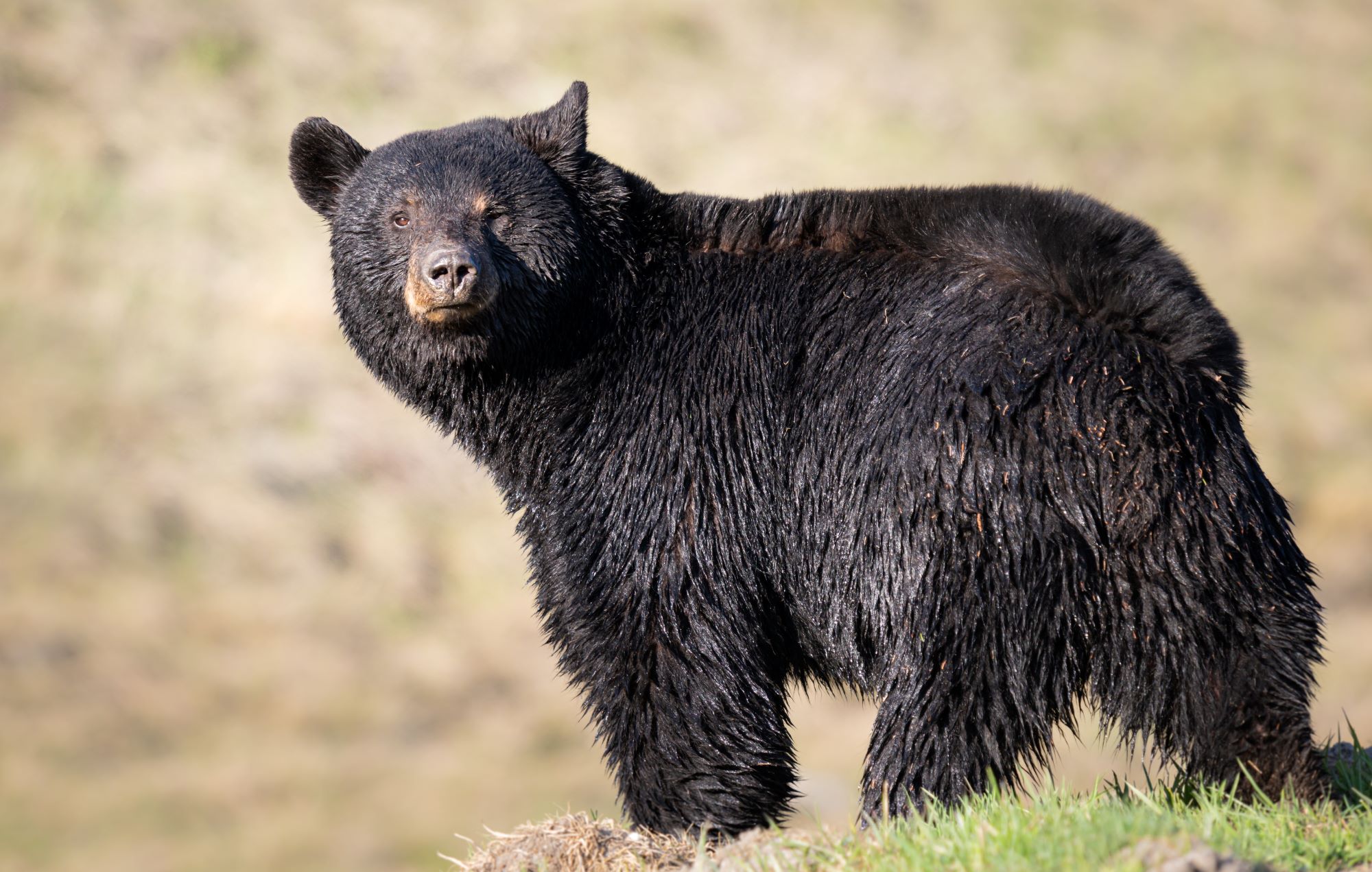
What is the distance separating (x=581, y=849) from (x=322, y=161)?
3747 mm

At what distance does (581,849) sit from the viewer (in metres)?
5.88

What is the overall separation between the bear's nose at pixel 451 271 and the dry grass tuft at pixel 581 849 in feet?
7.96

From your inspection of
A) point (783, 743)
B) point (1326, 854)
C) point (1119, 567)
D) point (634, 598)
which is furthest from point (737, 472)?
point (1326, 854)

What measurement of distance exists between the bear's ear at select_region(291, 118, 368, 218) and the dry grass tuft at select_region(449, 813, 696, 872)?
331 centimetres

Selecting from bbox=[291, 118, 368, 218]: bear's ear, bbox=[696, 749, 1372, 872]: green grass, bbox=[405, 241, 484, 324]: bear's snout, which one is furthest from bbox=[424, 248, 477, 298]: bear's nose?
bbox=[696, 749, 1372, 872]: green grass

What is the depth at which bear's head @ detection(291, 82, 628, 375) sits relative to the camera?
6316 millimetres

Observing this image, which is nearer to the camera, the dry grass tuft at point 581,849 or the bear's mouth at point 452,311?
the dry grass tuft at point 581,849

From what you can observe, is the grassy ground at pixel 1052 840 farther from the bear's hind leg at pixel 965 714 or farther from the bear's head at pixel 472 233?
the bear's head at pixel 472 233

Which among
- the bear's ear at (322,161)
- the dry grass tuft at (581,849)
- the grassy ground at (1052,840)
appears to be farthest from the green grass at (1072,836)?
the bear's ear at (322,161)

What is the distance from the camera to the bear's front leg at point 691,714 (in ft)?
19.6

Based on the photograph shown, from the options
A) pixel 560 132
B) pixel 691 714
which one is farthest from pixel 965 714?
pixel 560 132

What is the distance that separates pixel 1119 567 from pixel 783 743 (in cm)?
172

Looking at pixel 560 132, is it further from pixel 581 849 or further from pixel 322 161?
pixel 581 849

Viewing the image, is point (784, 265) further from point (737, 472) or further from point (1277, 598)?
point (1277, 598)
